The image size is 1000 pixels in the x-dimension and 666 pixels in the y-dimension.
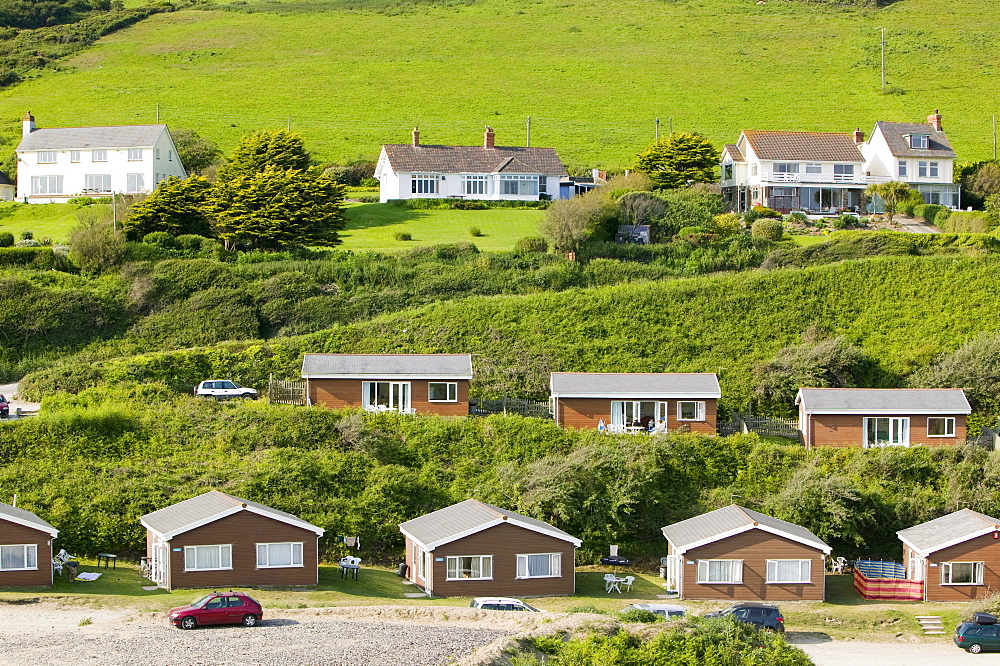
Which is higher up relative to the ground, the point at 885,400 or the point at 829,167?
the point at 829,167

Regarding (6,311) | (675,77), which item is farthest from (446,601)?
(675,77)

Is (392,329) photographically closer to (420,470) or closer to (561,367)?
(561,367)

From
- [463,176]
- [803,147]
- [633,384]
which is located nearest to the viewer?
[633,384]

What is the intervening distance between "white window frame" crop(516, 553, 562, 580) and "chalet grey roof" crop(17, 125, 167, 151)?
54.0m

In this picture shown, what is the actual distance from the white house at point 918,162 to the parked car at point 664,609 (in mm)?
55949

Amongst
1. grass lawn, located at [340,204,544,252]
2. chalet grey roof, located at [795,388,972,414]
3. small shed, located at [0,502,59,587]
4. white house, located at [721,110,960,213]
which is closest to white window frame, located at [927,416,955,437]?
chalet grey roof, located at [795,388,972,414]

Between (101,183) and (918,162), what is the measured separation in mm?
51943

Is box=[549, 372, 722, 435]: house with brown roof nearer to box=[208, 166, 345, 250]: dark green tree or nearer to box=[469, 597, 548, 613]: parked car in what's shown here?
box=[469, 597, 548, 613]: parked car

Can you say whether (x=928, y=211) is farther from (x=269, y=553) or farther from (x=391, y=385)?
(x=269, y=553)

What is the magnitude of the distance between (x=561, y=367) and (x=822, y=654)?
24538mm

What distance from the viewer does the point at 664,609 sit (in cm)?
3675

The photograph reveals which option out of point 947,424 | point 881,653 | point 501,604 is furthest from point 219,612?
point 947,424

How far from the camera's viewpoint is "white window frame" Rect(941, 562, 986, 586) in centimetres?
4294

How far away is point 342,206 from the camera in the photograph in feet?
282
